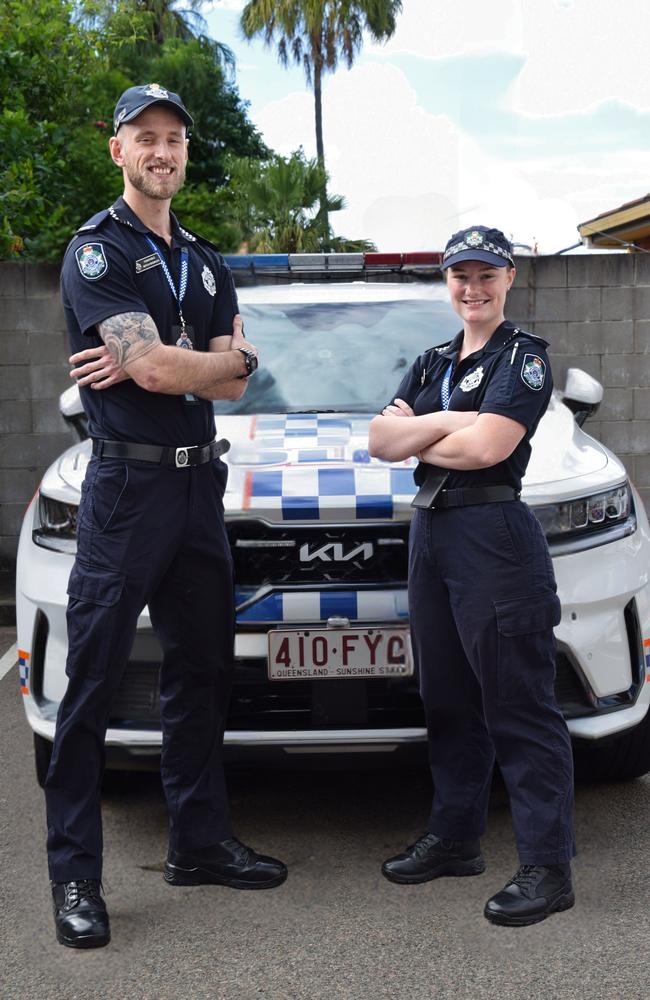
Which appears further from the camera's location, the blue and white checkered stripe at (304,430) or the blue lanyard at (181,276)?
the blue and white checkered stripe at (304,430)

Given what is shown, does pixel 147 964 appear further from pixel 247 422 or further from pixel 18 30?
pixel 18 30

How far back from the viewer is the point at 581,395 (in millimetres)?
4086

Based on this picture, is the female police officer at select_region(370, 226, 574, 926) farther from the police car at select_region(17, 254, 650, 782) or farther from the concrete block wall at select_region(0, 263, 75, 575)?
the concrete block wall at select_region(0, 263, 75, 575)

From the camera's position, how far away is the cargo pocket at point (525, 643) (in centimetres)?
281

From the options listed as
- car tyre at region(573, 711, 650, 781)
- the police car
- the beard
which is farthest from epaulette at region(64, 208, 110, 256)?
car tyre at region(573, 711, 650, 781)

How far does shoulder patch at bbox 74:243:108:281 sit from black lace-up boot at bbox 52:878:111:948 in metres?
1.46

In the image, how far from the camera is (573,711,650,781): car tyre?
3572 mm

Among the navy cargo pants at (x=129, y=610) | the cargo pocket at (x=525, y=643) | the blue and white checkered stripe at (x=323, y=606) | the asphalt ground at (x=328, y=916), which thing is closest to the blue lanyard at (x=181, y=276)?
the navy cargo pants at (x=129, y=610)

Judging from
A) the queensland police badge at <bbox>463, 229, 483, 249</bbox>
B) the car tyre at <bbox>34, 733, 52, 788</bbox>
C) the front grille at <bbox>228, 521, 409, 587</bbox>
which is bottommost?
the car tyre at <bbox>34, 733, 52, 788</bbox>

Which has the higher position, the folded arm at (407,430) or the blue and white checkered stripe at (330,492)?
the folded arm at (407,430)

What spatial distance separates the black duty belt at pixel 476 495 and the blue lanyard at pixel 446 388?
0.84 ft

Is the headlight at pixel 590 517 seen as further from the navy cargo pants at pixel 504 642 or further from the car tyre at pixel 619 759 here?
the car tyre at pixel 619 759

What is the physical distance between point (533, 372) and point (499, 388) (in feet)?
0.30

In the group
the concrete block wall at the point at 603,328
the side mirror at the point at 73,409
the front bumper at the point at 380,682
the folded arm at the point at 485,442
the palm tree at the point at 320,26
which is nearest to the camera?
the folded arm at the point at 485,442
